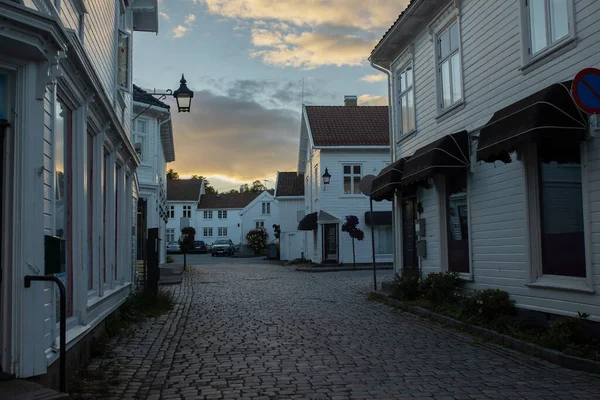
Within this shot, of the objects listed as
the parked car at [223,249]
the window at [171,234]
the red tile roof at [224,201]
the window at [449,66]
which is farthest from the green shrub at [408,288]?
the red tile roof at [224,201]

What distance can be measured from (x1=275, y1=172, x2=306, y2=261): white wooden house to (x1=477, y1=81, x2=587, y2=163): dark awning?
3395 cm

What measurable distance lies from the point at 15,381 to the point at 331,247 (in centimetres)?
2885

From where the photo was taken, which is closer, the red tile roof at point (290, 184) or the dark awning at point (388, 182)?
the dark awning at point (388, 182)

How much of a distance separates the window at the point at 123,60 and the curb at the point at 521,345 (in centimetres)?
750

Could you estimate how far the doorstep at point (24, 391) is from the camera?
4703mm

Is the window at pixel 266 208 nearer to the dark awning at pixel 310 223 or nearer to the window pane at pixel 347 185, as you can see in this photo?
the dark awning at pixel 310 223

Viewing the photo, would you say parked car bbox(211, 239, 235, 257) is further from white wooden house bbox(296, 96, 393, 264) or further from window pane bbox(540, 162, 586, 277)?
window pane bbox(540, 162, 586, 277)

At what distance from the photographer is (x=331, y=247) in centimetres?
3369

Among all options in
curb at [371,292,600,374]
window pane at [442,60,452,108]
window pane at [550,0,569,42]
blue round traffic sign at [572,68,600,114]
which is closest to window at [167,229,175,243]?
window pane at [442,60,452,108]

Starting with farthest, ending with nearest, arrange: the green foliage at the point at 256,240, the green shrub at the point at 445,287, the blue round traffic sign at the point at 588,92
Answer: the green foliage at the point at 256,240 → the green shrub at the point at 445,287 → the blue round traffic sign at the point at 588,92

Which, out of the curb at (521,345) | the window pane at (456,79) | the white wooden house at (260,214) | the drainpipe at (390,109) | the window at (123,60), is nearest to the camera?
the curb at (521,345)

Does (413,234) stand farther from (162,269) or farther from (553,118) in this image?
(162,269)

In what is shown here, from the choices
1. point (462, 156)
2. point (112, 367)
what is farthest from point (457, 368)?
point (462, 156)

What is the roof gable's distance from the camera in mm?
85500
